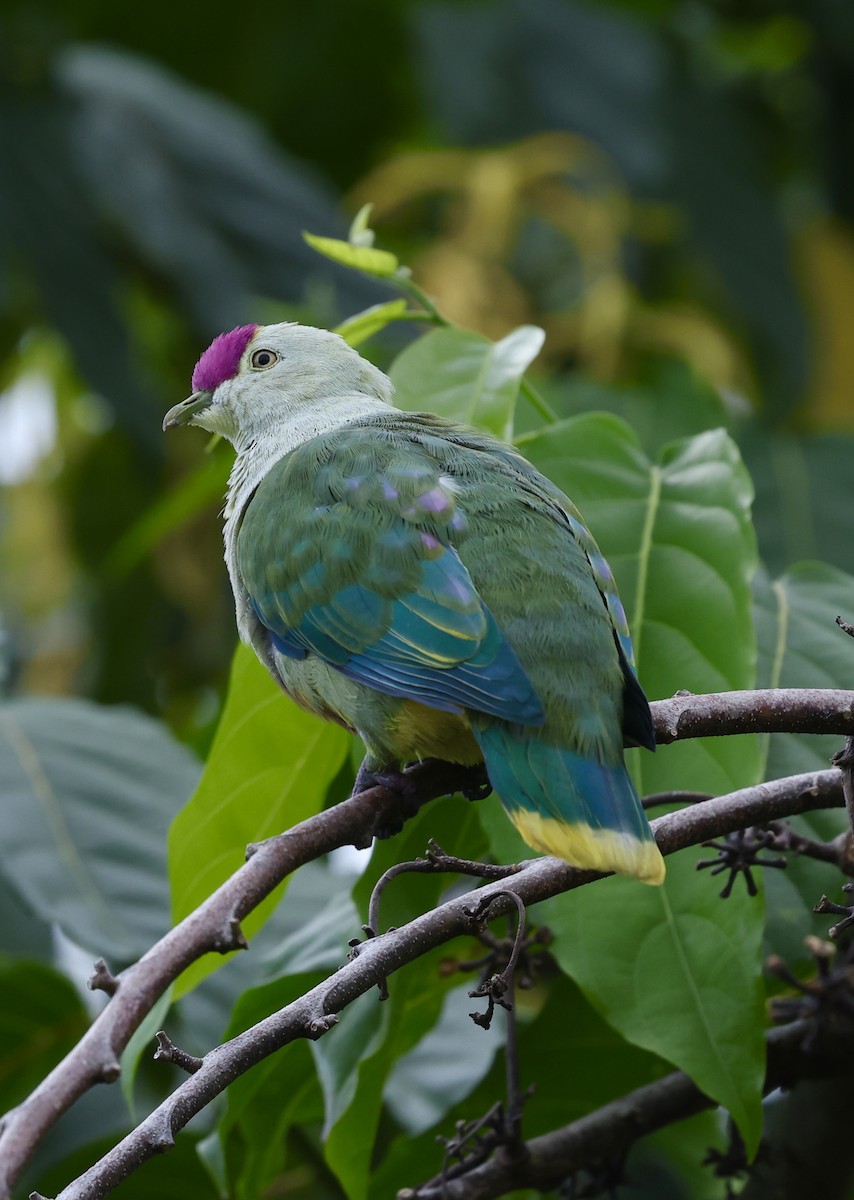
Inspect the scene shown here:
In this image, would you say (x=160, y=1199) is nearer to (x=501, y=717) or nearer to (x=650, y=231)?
(x=501, y=717)

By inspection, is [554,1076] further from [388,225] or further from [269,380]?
[388,225]

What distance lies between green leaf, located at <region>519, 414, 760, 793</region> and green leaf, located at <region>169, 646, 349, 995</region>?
1.31 ft

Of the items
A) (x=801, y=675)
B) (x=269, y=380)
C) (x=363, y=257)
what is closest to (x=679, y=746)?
(x=801, y=675)

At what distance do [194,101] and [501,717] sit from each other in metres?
2.85

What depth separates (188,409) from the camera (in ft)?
7.04

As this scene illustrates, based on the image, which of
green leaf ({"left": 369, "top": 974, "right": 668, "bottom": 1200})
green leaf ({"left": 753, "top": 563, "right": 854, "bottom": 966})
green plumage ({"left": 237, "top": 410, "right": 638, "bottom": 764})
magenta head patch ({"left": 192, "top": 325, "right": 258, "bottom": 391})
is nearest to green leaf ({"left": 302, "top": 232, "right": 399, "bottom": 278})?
green plumage ({"left": 237, "top": 410, "right": 638, "bottom": 764})

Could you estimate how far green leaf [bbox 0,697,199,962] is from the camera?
7.07 feet

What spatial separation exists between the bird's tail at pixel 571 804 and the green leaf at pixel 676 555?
0.75ft

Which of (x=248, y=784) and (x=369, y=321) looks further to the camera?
(x=369, y=321)

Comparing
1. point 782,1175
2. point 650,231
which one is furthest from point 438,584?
point 650,231

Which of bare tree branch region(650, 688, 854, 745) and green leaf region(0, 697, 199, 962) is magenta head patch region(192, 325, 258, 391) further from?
bare tree branch region(650, 688, 854, 745)

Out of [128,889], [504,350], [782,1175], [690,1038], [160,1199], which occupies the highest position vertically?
[504,350]

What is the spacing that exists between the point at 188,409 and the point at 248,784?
1.95 ft

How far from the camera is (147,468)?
3303 millimetres
